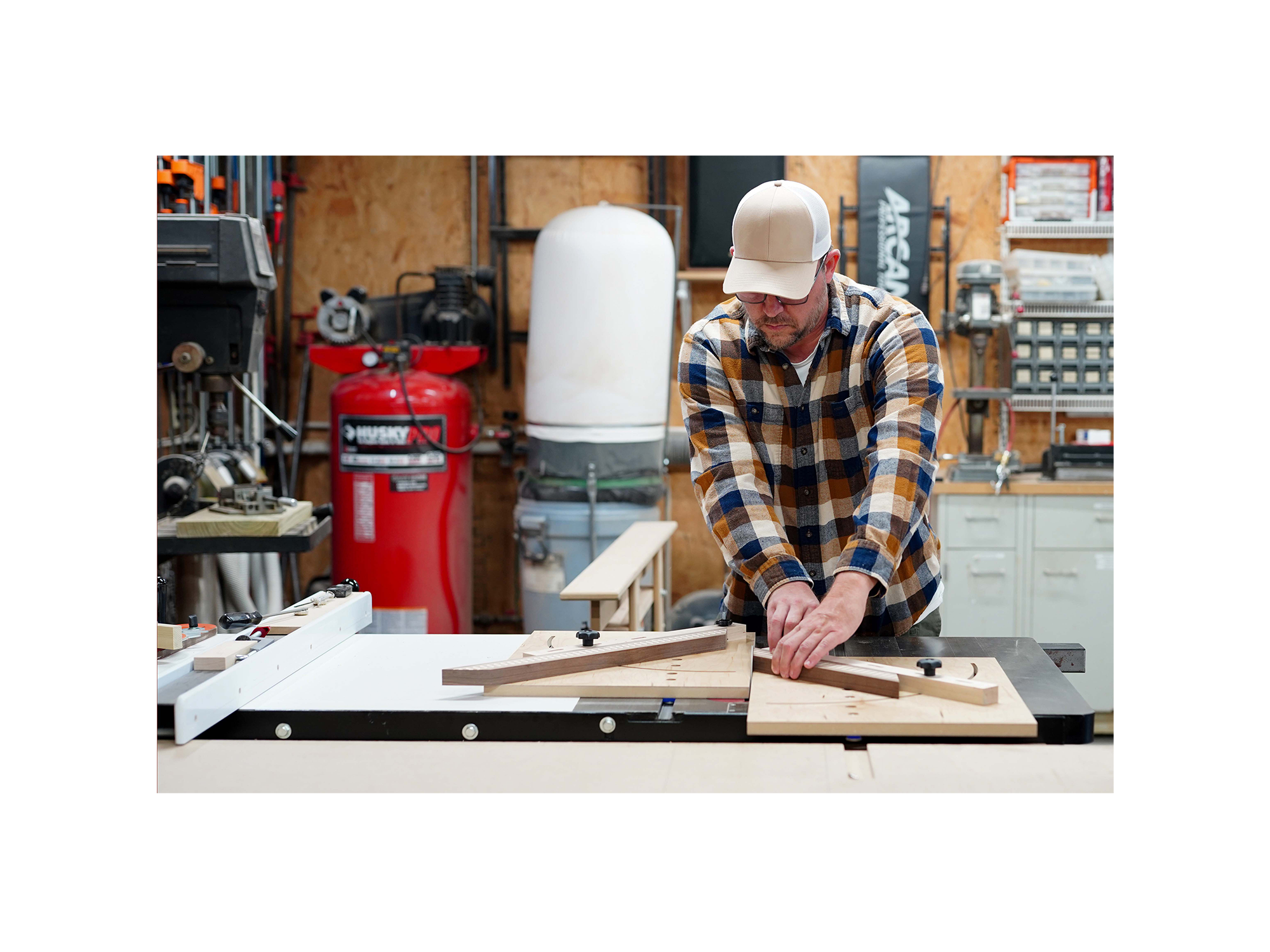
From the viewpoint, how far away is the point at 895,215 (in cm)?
397

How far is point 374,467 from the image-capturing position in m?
3.53

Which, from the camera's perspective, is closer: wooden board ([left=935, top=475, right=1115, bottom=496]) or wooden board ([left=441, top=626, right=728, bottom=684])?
wooden board ([left=441, top=626, right=728, bottom=684])

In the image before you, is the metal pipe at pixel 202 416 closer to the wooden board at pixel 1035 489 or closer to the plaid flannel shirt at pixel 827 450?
the plaid flannel shirt at pixel 827 450

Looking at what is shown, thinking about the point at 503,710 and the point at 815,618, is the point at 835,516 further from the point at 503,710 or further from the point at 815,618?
the point at 503,710

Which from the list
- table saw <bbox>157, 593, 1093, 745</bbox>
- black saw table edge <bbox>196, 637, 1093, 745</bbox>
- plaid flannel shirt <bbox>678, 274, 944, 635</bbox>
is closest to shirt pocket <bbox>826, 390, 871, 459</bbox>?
plaid flannel shirt <bbox>678, 274, 944, 635</bbox>

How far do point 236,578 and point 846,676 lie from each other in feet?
6.19

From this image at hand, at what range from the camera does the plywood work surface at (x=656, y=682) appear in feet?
4.19

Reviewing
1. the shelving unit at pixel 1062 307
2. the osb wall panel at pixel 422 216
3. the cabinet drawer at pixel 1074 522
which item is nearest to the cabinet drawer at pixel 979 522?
the cabinet drawer at pixel 1074 522

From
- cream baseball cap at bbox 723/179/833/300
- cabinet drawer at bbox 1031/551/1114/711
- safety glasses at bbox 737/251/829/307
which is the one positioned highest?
cream baseball cap at bbox 723/179/833/300

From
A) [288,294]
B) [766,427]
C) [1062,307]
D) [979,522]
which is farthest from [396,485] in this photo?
[1062,307]

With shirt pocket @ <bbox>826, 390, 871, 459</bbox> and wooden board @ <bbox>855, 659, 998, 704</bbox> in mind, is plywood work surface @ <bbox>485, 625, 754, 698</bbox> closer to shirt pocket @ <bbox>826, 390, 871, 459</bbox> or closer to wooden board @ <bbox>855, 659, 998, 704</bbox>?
wooden board @ <bbox>855, 659, 998, 704</bbox>

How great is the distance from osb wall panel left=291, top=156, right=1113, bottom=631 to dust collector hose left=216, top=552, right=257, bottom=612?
149cm

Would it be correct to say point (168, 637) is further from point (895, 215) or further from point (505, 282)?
point (895, 215)

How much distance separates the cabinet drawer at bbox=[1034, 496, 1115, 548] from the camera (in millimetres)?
3656
